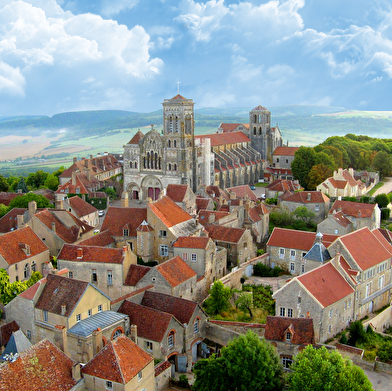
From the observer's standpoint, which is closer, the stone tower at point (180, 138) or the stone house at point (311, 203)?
the stone house at point (311, 203)

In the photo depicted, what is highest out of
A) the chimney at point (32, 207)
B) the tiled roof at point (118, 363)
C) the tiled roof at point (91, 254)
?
the chimney at point (32, 207)

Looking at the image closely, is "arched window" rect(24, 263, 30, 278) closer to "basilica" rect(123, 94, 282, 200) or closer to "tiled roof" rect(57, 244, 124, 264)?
"tiled roof" rect(57, 244, 124, 264)

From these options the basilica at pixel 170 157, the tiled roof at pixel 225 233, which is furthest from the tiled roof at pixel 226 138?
the tiled roof at pixel 225 233

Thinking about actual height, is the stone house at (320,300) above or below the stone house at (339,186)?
below

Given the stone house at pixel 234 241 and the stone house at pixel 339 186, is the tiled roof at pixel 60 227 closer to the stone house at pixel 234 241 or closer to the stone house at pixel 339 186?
the stone house at pixel 234 241

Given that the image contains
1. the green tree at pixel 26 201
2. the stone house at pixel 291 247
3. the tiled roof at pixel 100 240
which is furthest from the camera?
the green tree at pixel 26 201

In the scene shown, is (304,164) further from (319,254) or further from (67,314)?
(67,314)

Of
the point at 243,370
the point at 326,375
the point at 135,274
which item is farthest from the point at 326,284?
the point at 135,274

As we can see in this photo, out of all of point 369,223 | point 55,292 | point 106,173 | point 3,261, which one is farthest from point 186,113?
point 55,292
